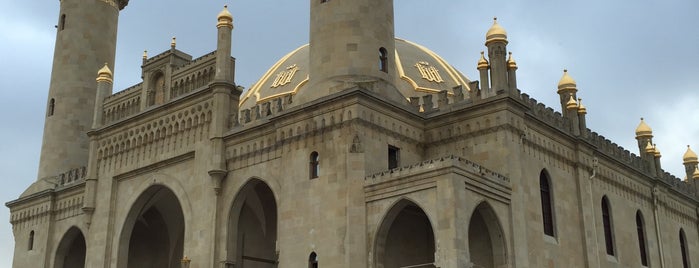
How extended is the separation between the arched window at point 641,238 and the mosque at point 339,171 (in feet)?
0.30

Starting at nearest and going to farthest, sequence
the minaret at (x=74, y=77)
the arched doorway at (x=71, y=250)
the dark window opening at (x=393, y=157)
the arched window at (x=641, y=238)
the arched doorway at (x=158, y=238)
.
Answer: the dark window opening at (x=393, y=157) → the arched window at (x=641, y=238) → the arched doorway at (x=158, y=238) → the arched doorway at (x=71, y=250) → the minaret at (x=74, y=77)

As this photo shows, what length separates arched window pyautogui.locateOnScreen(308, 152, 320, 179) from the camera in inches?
1161

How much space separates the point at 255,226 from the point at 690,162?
26295 millimetres

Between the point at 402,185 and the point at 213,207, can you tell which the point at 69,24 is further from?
the point at 402,185

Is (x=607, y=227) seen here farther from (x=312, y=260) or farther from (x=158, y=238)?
(x=158, y=238)


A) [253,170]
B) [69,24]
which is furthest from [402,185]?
[69,24]

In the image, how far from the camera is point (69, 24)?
4462 cm

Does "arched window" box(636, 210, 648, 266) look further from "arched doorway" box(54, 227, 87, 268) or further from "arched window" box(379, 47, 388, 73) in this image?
"arched doorway" box(54, 227, 87, 268)

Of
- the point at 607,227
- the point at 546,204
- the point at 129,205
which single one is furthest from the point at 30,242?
the point at 607,227

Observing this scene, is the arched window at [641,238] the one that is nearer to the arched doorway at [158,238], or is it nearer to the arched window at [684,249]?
the arched window at [684,249]

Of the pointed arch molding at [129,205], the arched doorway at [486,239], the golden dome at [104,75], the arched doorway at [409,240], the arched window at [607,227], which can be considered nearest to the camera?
the arched doorway at [486,239]

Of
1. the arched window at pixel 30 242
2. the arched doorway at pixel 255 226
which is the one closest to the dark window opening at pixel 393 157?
the arched doorway at pixel 255 226

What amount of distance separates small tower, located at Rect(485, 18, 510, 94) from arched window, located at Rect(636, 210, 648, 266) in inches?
505

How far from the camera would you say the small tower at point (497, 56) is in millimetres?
30031
